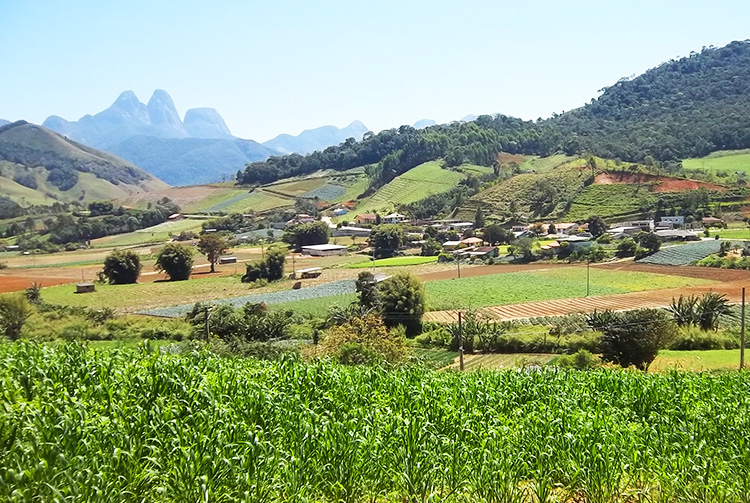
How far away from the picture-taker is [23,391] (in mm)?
6617

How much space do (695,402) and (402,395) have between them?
16.4 ft

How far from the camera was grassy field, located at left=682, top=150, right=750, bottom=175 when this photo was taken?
377ft

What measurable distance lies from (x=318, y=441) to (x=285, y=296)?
156 feet

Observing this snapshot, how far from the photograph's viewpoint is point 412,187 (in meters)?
135

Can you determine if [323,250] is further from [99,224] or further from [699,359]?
[699,359]

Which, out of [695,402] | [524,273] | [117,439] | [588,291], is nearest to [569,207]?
[524,273]

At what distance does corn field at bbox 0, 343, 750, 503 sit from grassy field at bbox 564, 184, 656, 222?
288ft

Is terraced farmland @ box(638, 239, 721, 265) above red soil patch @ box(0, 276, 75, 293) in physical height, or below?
below

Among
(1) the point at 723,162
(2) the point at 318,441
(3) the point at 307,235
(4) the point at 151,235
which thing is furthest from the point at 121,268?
(1) the point at 723,162

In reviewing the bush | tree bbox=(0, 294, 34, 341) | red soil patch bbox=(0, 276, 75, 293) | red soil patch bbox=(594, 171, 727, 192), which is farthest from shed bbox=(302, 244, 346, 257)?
the bush

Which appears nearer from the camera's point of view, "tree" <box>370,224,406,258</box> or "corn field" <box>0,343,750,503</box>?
"corn field" <box>0,343,750,503</box>

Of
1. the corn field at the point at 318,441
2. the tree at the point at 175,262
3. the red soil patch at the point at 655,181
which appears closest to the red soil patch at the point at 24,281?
the tree at the point at 175,262

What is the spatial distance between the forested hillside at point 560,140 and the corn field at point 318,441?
13917 cm

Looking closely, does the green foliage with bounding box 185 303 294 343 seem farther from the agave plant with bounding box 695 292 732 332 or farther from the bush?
the agave plant with bounding box 695 292 732 332
